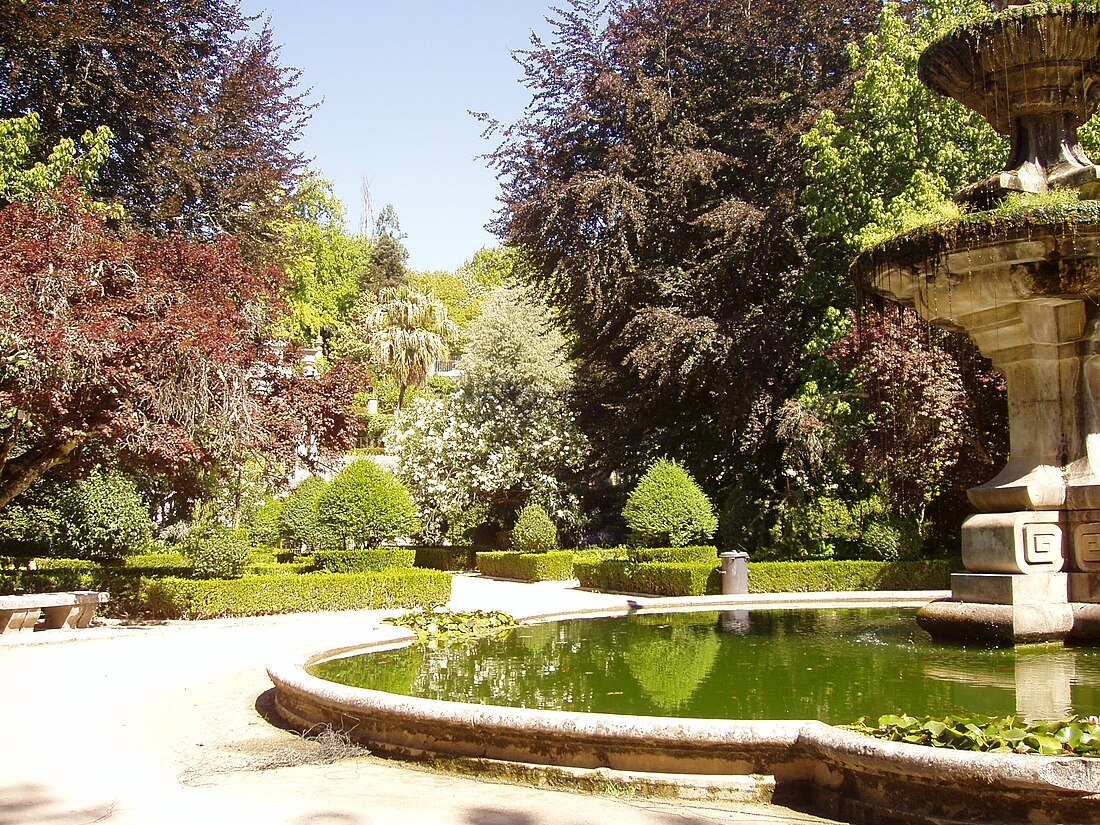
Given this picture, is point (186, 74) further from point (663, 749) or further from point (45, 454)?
point (663, 749)

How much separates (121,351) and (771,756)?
11864 mm

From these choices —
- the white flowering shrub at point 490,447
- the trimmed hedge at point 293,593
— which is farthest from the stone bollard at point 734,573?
the white flowering shrub at point 490,447

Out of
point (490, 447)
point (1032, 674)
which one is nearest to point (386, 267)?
point (490, 447)

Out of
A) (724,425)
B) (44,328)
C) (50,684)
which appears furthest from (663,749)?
(724,425)

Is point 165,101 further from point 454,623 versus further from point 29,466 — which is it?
point 454,623

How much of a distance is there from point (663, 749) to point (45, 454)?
1383cm

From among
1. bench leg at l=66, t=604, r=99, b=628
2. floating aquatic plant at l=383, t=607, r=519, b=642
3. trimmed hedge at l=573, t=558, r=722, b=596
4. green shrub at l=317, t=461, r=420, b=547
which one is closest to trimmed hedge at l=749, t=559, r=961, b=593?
trimmed hedge at l=573, t=558, r=722, b=596

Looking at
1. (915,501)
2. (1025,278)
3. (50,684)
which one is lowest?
(50,684)

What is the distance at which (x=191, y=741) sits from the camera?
281 inches

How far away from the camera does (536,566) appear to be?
87.0 ft

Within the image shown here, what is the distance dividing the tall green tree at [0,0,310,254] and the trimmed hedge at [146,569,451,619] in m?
10.5

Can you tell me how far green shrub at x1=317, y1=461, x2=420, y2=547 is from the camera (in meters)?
20.5

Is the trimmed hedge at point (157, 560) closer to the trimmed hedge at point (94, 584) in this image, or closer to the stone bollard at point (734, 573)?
the trimmed hedge at point (94, 584)

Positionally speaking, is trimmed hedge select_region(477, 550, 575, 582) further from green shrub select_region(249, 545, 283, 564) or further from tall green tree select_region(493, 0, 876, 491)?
green shrub select_region(249, 545, 283, 564)
